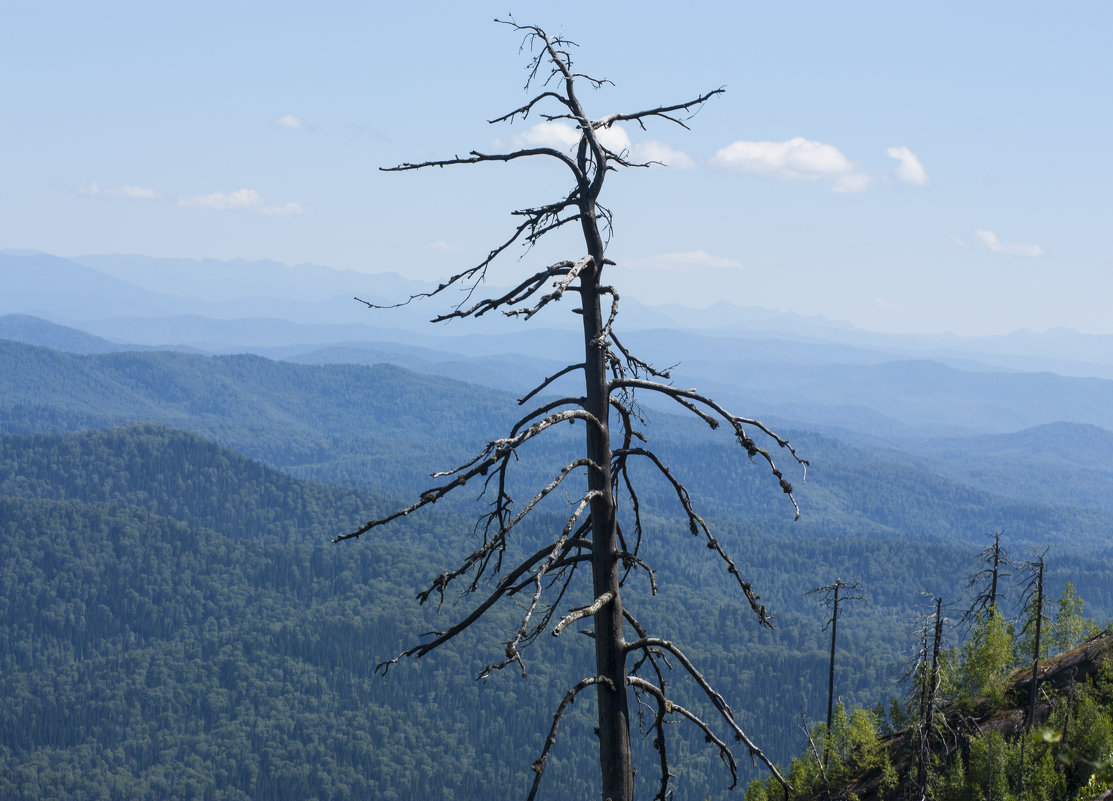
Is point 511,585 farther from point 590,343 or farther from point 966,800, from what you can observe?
point 966,800

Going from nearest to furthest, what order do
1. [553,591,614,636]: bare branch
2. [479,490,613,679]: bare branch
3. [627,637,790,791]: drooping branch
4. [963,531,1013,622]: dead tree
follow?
[479,490,613,679]: bare branch, [553,591,614,636]: bare branch, [627,637,790,791]: drooping branch, [963,531,1013,622]: dead tree

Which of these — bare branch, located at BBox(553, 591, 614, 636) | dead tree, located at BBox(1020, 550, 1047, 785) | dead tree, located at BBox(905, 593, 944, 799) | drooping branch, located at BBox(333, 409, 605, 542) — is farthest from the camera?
A: dead tree, located at BBox(1020, 550, 1047, 785)

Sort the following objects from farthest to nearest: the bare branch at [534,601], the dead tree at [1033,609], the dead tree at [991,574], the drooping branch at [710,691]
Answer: the dead tree at [991,574], the dead tree at [1033,609], the drooping branch at [710,691], the bare branch at [534,601]

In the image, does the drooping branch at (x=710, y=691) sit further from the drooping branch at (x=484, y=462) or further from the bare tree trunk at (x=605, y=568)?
the drooping branch at (x=484, y=462)

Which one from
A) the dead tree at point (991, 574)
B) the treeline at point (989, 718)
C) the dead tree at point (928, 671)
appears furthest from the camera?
the dead tree at point (991, 574)

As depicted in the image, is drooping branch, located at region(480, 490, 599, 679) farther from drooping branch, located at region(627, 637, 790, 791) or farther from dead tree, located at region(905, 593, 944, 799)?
dead tree, located at region(905, 593, 944, 799)

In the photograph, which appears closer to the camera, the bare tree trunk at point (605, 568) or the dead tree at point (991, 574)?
the bare tree trunk at point (605, 568)

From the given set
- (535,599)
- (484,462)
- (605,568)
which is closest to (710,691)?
(605,568)

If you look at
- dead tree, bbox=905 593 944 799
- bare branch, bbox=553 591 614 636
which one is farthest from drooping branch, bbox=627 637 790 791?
dead tree, bbox=905 593 944 799

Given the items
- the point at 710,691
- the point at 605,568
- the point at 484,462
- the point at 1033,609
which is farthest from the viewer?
the point at 1033,609

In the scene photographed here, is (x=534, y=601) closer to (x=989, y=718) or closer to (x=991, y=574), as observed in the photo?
(x=991, y=574)

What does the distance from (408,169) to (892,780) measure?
38990mm

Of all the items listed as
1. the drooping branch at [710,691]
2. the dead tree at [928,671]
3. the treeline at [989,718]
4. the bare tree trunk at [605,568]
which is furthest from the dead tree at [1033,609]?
the bare tree trunk at [605,568]

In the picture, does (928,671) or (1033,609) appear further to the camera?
(1033,609)
